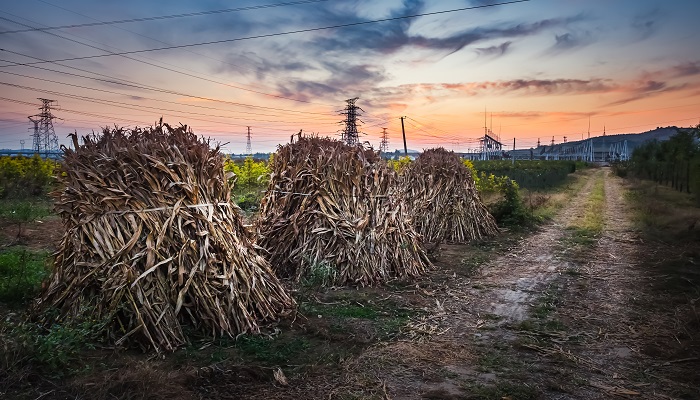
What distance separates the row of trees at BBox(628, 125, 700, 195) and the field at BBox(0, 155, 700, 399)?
1325cm

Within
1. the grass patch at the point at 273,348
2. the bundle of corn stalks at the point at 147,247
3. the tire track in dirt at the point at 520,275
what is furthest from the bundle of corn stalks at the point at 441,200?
the bundle of corn stalks at the point at 147,247

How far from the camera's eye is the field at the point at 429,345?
3.85 metres

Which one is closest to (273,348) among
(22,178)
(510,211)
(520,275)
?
(520,275)

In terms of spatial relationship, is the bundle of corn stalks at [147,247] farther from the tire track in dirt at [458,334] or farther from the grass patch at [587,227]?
the grass patch at [587,227]

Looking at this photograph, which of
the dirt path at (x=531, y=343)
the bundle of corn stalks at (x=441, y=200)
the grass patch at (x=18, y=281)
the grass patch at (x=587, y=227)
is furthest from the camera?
the grass patch at (x=587, y=227)

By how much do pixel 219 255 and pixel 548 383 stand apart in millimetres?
3678

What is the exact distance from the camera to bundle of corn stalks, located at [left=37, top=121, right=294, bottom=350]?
4531 millimetres

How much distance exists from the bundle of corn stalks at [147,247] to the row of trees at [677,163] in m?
18.4

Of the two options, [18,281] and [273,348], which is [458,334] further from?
[18,281]

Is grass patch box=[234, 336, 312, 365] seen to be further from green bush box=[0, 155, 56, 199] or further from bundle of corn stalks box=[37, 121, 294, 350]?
green bush box=[0, 155, 56, 199]

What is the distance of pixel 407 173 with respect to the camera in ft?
40.4

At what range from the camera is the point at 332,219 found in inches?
295

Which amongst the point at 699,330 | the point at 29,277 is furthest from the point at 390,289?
the point at 29,277

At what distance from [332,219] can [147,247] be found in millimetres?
3429
